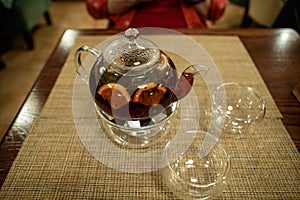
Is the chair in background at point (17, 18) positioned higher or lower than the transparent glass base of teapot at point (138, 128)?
lower

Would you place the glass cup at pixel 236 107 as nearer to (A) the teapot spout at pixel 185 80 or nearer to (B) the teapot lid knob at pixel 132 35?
(A) the teapot spout at pixel 185 80

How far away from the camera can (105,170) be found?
507 mm

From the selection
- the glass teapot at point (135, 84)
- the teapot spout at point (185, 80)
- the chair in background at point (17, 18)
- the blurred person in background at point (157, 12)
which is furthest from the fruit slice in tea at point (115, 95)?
the chair in background at point (17, 18)

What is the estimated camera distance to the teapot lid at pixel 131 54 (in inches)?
19.6

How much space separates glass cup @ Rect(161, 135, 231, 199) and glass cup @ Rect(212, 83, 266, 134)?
7 cm

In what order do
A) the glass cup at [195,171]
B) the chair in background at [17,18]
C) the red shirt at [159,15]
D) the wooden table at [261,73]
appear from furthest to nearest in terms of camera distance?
the chair in background at [17,18]
the red shirt at [159,15]
the wooden table at [261,73]
the glass cup at [195,171]

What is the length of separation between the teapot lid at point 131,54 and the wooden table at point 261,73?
0.24 meters

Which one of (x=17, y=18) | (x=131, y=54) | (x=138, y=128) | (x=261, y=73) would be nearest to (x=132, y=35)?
(x=131, y=54)

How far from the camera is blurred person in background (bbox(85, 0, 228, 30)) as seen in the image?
1.13 meters

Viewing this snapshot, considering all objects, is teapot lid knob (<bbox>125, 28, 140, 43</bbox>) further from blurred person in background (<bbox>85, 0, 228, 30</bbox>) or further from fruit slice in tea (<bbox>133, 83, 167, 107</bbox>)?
blurred person in background (<bbox>85, 0, 228, 30</bbox>)

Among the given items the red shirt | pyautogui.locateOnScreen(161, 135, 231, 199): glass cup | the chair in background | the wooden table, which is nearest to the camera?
pyautogui.locateOnScreen(161, 135, 231, 199): glass cup

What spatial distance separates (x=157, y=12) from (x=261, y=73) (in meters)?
0.60

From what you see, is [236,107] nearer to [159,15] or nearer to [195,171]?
[195,171]

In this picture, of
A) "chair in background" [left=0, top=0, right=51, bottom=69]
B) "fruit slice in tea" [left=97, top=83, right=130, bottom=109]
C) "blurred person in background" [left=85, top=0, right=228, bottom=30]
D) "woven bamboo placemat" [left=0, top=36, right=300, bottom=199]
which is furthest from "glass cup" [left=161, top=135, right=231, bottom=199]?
"chair in background" [left=0, top=0, right=51, bottom=69]
